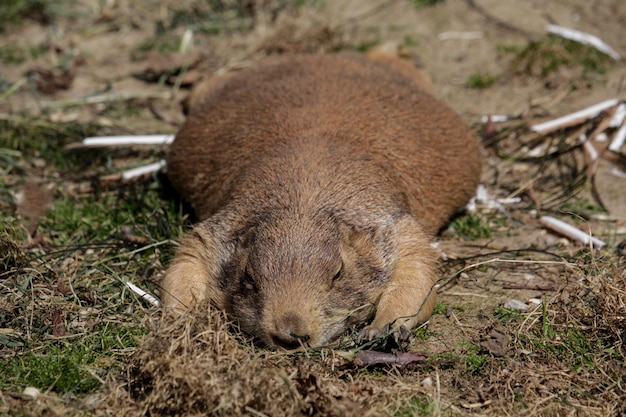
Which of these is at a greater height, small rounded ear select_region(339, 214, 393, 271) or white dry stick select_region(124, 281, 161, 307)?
small rounded ear select_region(339, 214, 393, 271)

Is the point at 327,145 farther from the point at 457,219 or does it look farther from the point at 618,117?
the point at 618,117

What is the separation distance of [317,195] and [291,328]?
3.58 ft

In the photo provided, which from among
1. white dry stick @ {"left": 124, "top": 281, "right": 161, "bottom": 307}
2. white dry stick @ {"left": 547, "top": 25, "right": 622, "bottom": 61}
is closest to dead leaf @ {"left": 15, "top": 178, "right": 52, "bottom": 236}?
white dry stick @ {"left": 124, "top": 281, "right": 161, "bottom": 307}

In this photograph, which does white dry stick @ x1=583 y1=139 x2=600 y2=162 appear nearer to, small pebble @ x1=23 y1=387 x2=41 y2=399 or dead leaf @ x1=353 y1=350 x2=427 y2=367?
dead leaf @ x1=353 y1=350 x2=427 y2=367

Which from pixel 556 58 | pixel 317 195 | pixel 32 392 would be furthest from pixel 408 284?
pixel 556 58

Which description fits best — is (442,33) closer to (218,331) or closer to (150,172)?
(150,172)

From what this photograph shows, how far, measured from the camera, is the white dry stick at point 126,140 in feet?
26.1

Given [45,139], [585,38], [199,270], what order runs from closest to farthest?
[199,270] < [45,139] < [585,38]

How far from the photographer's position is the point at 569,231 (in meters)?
6.53

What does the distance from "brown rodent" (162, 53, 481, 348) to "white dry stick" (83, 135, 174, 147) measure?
2.79 ft

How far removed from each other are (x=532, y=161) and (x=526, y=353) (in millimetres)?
3482

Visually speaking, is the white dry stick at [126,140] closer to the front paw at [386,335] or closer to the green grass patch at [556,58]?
the front paw at [386,335]

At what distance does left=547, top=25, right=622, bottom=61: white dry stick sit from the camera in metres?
8.97

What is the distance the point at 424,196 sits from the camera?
6273mm
